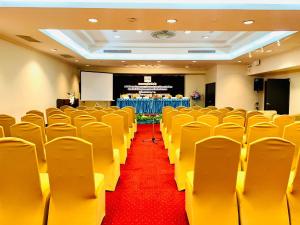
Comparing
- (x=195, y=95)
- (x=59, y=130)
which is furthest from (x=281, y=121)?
(x=195, y=95)

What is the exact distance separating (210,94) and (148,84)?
426 cm

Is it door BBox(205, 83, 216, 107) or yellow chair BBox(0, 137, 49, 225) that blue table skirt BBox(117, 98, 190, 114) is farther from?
yellow chair BBox(0, 137, 49, 225)

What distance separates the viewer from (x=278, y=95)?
12.1m

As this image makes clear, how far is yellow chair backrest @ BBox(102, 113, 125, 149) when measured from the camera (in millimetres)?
5074

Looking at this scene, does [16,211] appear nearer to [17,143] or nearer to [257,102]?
[17,143]

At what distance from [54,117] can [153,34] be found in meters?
6.34

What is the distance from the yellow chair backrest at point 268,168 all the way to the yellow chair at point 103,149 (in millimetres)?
1970

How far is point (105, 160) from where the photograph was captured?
13.1 feet

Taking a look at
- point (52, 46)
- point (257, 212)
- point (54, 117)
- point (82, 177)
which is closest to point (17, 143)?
point (82, 177)

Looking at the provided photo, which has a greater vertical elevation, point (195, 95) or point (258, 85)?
point (258, 85)

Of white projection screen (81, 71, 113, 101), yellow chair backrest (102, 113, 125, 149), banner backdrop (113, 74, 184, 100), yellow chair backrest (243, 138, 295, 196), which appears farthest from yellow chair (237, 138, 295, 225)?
banner backdrop (113, 74, 184, 100)

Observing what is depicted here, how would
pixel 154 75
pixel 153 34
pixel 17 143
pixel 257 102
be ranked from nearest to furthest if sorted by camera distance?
pixel 17 143 → pixel 153 34 → pixel 257 102 → pixel 154 75

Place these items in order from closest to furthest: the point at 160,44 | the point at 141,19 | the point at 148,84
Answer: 1. the point at 141,19
2. the point at 160,44
3. the point at 148,84

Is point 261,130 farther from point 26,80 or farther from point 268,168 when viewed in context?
point 26,80
